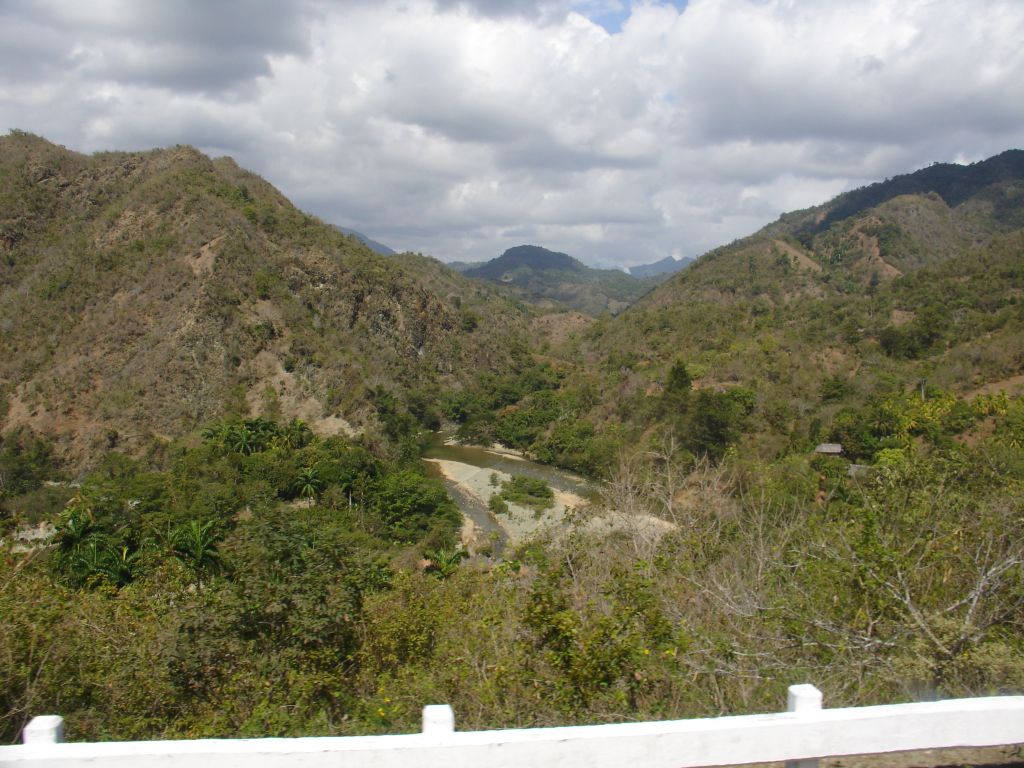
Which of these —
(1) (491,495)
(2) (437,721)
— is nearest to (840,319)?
(1) (491,495)

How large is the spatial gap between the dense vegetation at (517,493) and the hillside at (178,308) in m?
0.32

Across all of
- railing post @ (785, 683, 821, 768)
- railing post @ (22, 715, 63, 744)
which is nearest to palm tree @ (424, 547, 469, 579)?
railing post @ (22, 715, 63, 744)

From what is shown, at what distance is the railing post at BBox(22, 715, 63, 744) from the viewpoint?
2389 millimetres

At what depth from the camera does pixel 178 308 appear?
40938 millimetres

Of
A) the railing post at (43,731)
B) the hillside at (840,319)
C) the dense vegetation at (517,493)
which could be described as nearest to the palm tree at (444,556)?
the dense vegetation at (517,493)

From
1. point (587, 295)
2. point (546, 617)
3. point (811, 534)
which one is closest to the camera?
point (546, 617)

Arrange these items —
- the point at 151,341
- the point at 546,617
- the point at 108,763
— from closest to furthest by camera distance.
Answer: the point at 108,763, the point at 546,617, the point at 151,341

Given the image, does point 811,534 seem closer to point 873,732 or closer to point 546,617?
point 546,617

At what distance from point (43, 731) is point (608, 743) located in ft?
7.02

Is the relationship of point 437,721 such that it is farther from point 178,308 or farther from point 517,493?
point 178,308

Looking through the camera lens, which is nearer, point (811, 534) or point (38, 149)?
point (811, 534)

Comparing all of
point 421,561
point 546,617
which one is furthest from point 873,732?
point 421,561

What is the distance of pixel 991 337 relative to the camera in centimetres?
3631

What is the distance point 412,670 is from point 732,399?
35.1 meters
